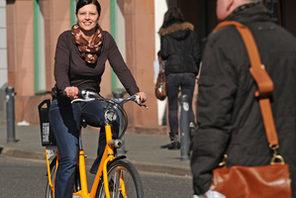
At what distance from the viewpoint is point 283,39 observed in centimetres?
389

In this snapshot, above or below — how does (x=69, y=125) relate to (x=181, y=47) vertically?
below

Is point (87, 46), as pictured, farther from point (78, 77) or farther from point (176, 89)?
point (176, 89)

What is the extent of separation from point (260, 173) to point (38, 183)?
6544 mm

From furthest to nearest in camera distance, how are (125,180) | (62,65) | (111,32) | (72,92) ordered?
1. (111,32)
2. (62,65)
3. (125,180)
4. (72,92)

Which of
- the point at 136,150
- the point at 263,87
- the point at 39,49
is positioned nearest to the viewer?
the point at 263,87

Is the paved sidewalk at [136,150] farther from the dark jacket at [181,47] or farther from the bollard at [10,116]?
the dark jacket at [181,47]

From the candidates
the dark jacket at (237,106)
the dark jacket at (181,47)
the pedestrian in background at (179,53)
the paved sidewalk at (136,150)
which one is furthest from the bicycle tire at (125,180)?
the dark jacket at (181,47)

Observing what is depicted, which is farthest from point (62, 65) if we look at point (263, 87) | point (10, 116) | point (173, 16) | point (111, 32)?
point (111, 32)

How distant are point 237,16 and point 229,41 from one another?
0.18m

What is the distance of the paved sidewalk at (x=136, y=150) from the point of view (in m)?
11.0

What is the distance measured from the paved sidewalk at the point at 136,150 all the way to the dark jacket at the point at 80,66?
4.37 m

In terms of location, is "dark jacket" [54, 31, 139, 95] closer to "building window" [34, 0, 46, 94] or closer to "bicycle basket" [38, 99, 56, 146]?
"bicycle basket" [38, 99, 56, 146]

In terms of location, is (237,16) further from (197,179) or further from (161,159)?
(161,159)

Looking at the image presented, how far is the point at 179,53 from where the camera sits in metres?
12.6
